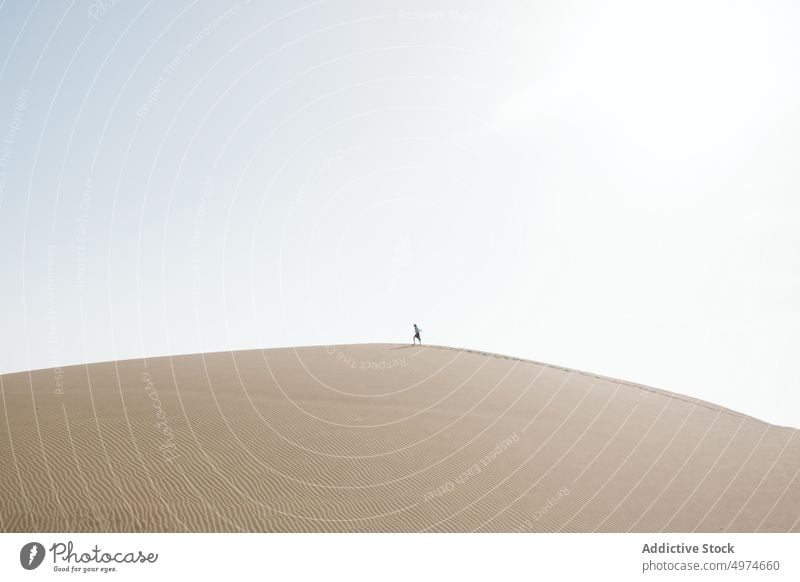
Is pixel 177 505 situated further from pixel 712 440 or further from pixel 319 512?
pixel 712 440

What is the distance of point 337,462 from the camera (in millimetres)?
15789

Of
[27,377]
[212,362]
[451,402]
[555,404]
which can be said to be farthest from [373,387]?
[27,377]

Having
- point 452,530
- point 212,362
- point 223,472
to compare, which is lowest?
point 452,530

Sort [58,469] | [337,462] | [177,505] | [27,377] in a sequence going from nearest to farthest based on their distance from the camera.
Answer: [177,505]
[58,469]
[337,462]
[27,377]

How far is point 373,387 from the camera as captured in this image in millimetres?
25750

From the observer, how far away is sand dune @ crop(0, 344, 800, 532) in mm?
12453

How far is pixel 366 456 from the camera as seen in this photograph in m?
16.7

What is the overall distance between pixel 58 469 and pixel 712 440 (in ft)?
85.3

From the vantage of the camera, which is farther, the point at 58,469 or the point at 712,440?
the point at 712,440

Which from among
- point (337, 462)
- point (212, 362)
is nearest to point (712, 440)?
point (337, 462)

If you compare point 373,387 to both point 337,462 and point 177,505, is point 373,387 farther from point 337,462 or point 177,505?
point 177,505

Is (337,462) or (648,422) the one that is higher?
(648,422)

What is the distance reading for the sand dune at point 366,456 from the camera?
12.5 meters

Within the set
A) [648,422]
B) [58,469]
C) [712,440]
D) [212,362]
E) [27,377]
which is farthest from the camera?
[212,362]
